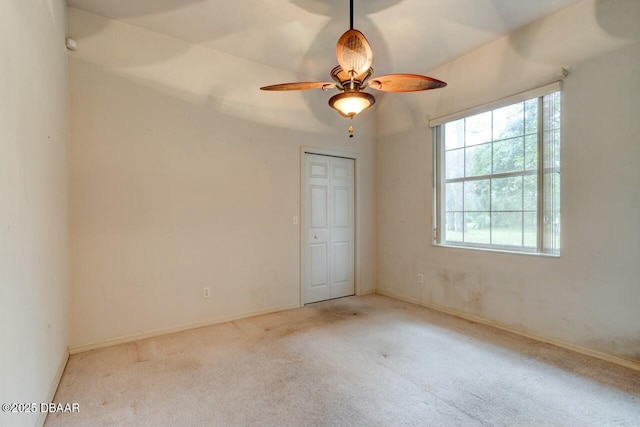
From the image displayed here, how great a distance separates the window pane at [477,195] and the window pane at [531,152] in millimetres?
445

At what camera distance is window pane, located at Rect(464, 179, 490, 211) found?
342cm

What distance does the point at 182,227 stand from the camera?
3.19 meters

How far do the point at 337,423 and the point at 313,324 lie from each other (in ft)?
5.33

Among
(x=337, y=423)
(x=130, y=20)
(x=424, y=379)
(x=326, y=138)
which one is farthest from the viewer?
(x=326, y=138)

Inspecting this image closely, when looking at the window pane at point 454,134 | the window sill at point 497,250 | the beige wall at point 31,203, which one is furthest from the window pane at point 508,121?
the beige wall at point 31,203

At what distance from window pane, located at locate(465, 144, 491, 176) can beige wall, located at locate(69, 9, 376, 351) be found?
195 cm

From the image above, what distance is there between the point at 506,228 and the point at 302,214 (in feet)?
7.80

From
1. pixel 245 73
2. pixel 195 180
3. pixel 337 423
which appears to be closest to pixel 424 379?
pixel 337 423

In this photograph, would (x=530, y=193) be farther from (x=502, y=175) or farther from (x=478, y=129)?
(x=478, y=129)

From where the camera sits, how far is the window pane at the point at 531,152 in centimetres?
299

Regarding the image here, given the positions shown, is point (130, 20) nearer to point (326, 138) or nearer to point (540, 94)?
point (326, 138)

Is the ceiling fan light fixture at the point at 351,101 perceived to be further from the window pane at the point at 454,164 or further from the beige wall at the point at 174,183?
the window pane at the point at 454,164

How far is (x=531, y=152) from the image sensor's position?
3.02 m

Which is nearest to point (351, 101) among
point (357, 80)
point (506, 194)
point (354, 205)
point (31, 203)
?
point (357, 80)
